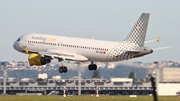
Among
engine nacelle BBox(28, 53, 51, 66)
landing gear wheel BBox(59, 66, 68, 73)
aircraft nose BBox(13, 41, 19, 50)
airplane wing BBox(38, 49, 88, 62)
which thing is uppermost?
aircraft nose BBox(13, 41, 19, 50)

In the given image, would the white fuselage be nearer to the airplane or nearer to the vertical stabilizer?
the airplane

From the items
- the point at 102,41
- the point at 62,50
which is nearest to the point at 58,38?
the point at 62,50

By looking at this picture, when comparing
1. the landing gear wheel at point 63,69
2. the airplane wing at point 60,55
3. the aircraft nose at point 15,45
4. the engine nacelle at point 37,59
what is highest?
the aircraft nose at point 15,45

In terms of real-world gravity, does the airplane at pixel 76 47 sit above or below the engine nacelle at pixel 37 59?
above

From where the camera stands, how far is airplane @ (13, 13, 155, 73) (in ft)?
293

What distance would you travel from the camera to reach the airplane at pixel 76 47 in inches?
3521

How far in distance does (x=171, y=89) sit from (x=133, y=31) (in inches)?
2659

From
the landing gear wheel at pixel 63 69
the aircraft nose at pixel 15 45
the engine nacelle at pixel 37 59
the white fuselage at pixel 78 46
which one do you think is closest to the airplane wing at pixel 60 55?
the white fuselage at pixel 78 46

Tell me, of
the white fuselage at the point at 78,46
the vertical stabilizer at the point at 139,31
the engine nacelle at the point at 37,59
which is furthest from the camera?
the engine nacelle at the point at 37,59

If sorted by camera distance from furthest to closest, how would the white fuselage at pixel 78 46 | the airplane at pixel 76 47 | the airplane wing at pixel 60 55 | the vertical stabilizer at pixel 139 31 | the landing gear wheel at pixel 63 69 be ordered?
the airplane wing at pixel 60 55
the landing gear wheel at pixel 63 69
the vertical stabilizer at pixel 139 31
the airplane at pixel 76 47
the white fuselage at pixel 78 46

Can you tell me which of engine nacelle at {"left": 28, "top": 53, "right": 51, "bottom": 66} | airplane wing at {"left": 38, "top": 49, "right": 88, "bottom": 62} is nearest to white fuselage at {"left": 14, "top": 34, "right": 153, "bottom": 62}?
airplane wing at {"left": 38, "top": 49, "right": 88, "bottom": 62}

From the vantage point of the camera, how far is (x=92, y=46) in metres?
91.6

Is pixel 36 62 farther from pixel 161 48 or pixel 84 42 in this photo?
pixel 161 48

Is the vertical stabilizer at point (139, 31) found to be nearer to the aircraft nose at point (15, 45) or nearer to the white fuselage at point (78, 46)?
the white fuselage at point (78, 46)
